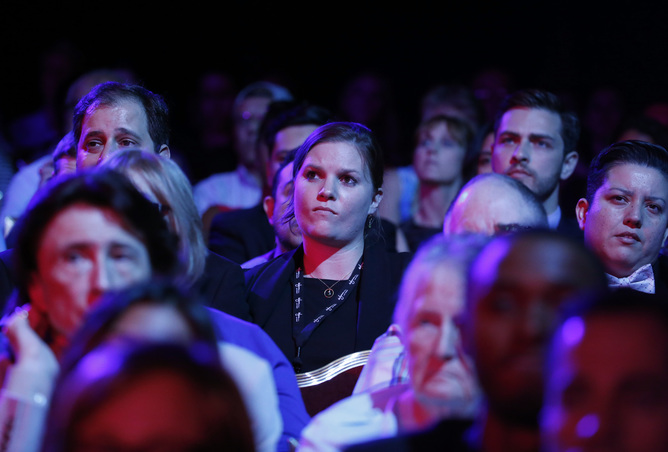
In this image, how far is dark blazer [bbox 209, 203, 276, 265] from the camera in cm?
397

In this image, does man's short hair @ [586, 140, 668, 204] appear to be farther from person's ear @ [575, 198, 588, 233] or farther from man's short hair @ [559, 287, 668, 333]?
man's short hair @ [559, 287, 668, 333]

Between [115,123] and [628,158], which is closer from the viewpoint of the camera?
[115,123]

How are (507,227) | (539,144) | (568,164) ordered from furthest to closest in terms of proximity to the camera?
(568,164) < (539,144) < (507,227)

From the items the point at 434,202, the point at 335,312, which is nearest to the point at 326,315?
the point at 335,312

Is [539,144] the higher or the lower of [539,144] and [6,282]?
the higher

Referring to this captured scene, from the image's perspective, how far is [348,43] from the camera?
6.77 m

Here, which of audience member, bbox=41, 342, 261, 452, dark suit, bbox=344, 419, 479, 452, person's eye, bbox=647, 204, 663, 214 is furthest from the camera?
person's eye, bbox=647, 204, 663, 214

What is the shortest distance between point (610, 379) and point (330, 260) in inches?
74.4

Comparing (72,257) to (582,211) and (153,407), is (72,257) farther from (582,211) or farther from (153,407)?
(582,211)

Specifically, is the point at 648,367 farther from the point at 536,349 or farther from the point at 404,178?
the point at 404,178

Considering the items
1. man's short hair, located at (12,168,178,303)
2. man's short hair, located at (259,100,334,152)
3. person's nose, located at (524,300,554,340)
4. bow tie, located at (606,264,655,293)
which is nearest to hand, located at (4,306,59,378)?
man's short hair, located at (12,168,178,303)

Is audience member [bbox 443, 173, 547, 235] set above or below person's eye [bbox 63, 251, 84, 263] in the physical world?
above

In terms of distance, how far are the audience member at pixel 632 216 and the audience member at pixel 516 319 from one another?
5.21 feet

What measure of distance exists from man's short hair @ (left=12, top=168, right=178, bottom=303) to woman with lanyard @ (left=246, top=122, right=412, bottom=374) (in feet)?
3.53
